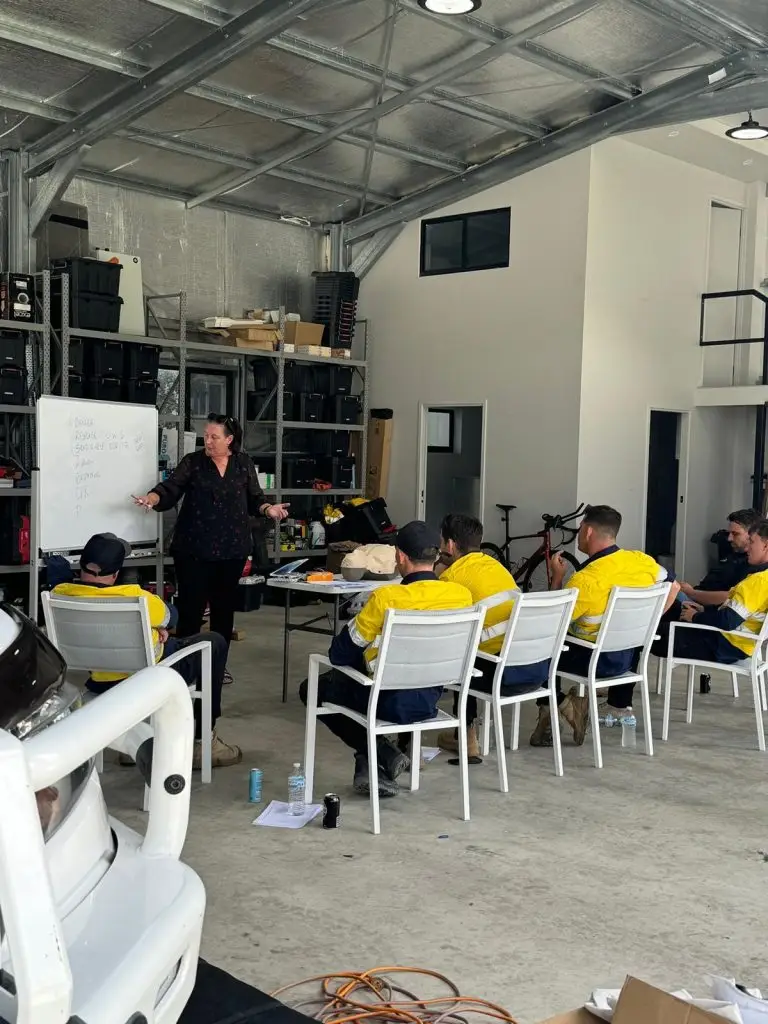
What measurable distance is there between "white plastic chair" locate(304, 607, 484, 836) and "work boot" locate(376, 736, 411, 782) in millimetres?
91

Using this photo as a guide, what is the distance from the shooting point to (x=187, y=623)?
17.3 ft

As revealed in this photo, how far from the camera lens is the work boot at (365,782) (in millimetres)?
4098

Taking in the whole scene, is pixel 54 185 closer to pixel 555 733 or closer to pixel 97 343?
pixel 97 343

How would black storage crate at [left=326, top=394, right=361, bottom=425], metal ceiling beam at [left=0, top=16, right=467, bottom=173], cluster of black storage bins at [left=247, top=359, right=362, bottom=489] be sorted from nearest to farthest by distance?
metal ceiling beam at [left=0, top=16, right=467, bottom=173]
cluster of black storage bins at [left=247, top=359, right=362, bottom=489]
black storage crate at [left=326, top=394, right=361, bottom=425]

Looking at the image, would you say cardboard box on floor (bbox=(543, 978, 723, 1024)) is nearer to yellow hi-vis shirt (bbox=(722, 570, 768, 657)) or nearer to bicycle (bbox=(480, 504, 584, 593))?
Answer: yellow hi-vis shirt (bbox=(722, 570, 768, 657))

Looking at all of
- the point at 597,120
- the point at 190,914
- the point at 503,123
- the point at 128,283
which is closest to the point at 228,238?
the point at 128,283

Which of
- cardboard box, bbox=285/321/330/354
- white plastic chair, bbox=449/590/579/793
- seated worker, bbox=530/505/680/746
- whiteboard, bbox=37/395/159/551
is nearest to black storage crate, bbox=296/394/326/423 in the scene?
cardboard box, bbox=285/321/330/354

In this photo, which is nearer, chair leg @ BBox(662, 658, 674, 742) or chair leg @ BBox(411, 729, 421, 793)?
chair leg @ BBox(411, 729, 421, 793)

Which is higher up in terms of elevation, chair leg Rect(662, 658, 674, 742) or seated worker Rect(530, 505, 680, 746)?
seated worker Rect(530, 505, 680, 746)

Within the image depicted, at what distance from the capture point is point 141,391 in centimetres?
830

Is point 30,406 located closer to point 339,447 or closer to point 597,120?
point 339,447

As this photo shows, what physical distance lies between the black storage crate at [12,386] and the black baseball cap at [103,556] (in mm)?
3834

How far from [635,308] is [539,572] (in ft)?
9.06

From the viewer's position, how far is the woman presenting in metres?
5.28
